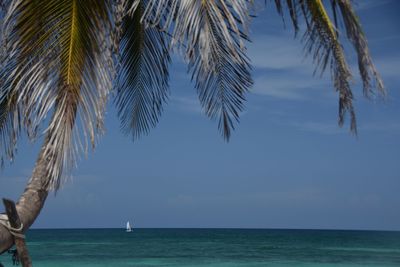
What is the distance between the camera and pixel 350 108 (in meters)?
6.15

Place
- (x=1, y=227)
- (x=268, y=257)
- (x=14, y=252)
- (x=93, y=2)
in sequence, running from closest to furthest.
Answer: (x=1, y=227) → (x=14, y=252) → (x=93, y=2) → (x=268, y=257)

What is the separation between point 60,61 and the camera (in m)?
5.73

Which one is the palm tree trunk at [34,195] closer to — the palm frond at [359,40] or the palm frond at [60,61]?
the palm frond at [60,61]

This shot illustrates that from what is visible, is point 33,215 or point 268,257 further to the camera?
point 268,257

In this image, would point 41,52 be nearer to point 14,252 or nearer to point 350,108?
point 14,252

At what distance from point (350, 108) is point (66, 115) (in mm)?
2634

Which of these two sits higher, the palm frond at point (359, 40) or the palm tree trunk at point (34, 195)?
the palm frond at point (359, 40)

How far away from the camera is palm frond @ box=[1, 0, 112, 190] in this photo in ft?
18.0

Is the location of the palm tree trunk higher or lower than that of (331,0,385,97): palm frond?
lower

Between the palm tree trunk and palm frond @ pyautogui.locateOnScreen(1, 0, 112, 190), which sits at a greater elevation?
palm frond @ pyautogui.locateOnScreen(1, 0, 112, 190)

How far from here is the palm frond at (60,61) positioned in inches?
216

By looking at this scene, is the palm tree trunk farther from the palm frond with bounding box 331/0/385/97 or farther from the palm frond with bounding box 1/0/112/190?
the palm frond with bounding box 331/0/385/97

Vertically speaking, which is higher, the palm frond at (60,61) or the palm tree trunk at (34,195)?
the palm frond at (60,61)

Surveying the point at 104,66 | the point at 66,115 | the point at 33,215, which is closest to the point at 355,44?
the point at 104,66
